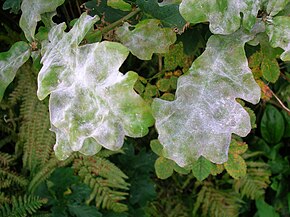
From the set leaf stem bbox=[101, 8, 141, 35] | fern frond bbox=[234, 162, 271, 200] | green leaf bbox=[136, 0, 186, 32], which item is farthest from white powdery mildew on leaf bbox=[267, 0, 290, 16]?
fern frond bbox=[234, 162, 271, 200]

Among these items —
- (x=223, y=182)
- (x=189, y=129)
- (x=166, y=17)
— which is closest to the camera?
(x=189, y=129)

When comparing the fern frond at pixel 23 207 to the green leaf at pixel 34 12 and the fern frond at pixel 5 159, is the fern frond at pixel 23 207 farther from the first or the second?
the green leaf at pixel 34 12

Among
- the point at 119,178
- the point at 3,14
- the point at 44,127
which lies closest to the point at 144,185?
the point at 119,178

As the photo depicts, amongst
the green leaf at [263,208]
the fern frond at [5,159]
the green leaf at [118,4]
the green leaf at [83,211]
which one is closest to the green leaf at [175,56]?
the green leaf at [118,4]

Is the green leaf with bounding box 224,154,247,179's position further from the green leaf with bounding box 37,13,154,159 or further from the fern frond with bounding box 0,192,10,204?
the fern frond with bounding box 0,192,10,204

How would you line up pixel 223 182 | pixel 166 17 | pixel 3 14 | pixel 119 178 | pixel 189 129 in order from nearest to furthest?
pixel 189 129
pixel 166 17
pixel 3 14
pixel 119 178
pixel 223 182

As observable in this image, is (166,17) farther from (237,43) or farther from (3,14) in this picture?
(3,14)

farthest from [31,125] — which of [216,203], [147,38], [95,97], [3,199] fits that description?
[95,97]
